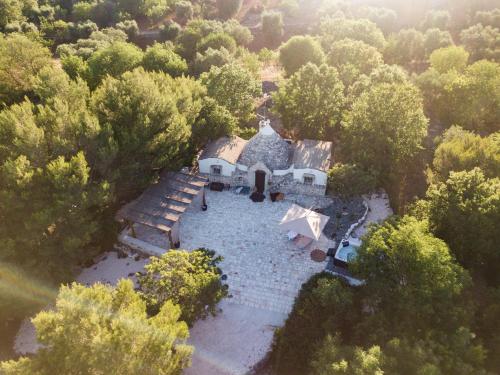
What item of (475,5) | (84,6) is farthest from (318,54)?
(84,6)

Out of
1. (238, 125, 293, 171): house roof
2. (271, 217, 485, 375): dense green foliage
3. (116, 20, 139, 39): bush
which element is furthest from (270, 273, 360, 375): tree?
(116, 20, 139, 39): bush

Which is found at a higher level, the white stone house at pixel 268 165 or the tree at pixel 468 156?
the tree at pixel 468 156

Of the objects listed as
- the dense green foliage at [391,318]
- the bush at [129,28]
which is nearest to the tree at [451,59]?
the dense green foliage at [391,318]

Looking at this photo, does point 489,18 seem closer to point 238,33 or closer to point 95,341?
point 238,33

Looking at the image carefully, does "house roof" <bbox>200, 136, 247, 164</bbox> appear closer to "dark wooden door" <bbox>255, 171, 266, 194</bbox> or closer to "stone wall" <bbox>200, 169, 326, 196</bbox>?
"stone wall" <bbox>200, 169, 326, 196</bbox>

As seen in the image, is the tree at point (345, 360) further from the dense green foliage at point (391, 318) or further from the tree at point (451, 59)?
the tree at point (451, 59)

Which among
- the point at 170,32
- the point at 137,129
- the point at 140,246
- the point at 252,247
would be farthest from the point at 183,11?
the point at 252,247

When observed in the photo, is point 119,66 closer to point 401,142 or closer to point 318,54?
point 318,54
